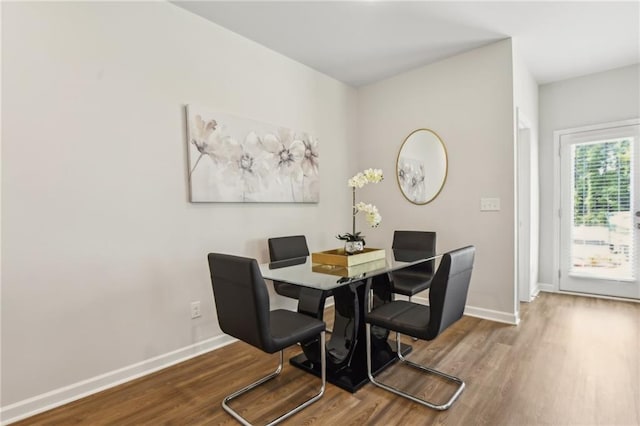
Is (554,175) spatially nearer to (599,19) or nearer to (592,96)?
(592,96)

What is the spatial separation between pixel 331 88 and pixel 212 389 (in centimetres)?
324

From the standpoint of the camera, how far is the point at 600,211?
12.5ft

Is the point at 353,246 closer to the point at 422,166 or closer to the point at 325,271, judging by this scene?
the point at 325,271

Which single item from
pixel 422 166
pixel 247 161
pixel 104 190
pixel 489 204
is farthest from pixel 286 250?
pixel 489 204

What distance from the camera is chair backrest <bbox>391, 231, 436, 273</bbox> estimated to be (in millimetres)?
3107

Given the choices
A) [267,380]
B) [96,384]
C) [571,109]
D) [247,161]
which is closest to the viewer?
[96,384]

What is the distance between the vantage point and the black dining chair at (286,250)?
9.02 feet

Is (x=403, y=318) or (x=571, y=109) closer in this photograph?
(x=403, y=318)

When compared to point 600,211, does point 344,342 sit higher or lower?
lower

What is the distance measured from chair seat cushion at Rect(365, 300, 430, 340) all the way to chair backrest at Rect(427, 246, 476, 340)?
73mm

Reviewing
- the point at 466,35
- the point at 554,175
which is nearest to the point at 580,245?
the point at 554,175

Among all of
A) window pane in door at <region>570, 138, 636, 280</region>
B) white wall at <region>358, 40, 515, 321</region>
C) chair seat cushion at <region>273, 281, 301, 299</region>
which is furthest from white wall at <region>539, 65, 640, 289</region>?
chair seat cushion at <region>273, 281, 301, 299</region>

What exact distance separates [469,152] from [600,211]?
6.31ft

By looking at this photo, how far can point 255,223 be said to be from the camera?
9.78 ft
